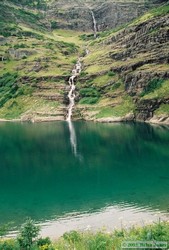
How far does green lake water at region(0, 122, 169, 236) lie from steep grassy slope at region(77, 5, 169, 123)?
29445 mm

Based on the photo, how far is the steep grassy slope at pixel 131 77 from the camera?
134m

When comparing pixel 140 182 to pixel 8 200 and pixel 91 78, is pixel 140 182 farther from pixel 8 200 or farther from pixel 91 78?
pixel 91 78

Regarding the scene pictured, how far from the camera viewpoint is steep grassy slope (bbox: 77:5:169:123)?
134m

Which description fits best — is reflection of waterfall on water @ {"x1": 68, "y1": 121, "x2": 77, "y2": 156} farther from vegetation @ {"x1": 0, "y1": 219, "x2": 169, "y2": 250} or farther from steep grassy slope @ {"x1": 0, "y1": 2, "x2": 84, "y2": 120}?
vegetation @ {"x1": 0, "y1": 219, "x2": 169, "y2": 250}

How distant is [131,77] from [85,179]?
97561mm

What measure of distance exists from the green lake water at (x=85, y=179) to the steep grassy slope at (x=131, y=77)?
29.4 meters

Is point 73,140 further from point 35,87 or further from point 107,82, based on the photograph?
point 35,87

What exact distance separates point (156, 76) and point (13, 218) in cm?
10746

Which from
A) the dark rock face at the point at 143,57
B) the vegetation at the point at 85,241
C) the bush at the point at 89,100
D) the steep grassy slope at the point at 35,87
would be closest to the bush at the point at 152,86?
the dark rock face at the point at 143,57

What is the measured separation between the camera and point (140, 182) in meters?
52.3

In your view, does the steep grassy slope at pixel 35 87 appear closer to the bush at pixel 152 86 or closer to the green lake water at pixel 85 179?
the bush at pixel 152 86

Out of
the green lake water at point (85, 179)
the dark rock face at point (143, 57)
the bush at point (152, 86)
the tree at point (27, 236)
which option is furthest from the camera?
the bush at point (152, 86)

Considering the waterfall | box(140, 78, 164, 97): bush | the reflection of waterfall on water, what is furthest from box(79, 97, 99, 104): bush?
the reflection of waterfall on water

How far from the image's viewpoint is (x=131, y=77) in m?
148
